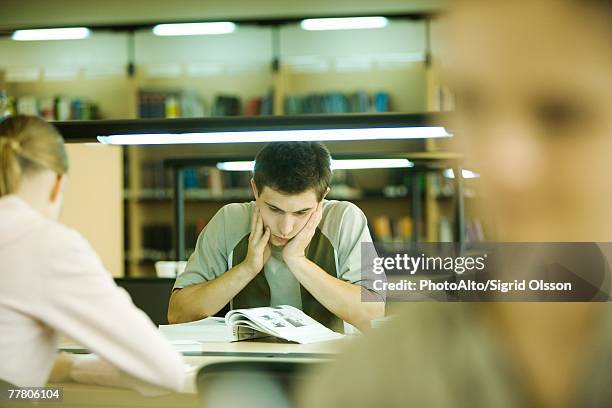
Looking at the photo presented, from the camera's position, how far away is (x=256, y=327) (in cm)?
145

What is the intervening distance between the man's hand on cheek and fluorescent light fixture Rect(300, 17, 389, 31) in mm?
3593

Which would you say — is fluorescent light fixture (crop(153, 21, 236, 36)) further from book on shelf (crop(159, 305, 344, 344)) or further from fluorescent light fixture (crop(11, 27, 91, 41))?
book on shelf (crop(159, 305, 344, 344))

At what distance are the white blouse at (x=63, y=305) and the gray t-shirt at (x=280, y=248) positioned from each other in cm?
48

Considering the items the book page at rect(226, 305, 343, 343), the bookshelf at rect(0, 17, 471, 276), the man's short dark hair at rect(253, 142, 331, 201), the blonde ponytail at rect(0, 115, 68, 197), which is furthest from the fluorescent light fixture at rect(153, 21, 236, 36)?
the blonde ponytail at rect(0, 115, 68, 197)

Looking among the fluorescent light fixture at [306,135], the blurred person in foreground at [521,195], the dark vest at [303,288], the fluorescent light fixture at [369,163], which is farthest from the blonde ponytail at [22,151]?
the fluorescent light fixture at [369,163]

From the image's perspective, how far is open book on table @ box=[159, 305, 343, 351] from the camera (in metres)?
1.43

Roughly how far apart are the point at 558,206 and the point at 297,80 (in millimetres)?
5025

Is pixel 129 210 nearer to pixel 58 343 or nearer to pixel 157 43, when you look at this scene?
pixel 157 43

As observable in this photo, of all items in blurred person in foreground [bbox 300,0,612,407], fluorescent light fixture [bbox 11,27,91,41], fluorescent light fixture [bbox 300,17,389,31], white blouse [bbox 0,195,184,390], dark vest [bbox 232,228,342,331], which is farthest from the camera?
fluorescent light fixture [bbox 11,27,91,41]

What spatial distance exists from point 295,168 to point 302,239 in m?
0.15

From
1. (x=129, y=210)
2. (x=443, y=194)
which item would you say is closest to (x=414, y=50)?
(x=443, y=194)

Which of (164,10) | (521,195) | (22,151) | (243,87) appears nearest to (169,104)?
(243,87)

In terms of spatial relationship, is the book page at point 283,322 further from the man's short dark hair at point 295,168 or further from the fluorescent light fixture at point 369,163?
the fluorescent light fixture at point 369,163

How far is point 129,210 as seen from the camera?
17.1 feet
